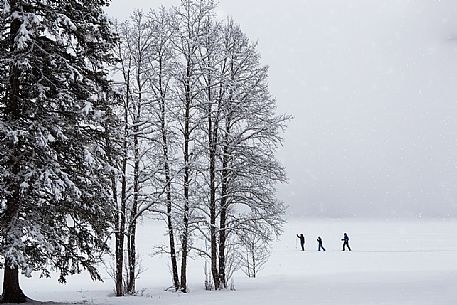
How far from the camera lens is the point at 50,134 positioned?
11328 mm

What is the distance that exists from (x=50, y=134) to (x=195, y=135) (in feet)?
33.6

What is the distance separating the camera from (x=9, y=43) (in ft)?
40.6

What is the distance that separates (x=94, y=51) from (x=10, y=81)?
235 cm

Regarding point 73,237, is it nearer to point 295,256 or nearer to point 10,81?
point 10,81

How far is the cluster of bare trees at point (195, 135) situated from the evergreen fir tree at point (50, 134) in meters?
6.19

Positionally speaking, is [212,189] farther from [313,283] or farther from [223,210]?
[313,283]

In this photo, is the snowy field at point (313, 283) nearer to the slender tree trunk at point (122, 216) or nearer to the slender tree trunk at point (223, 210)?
the slender tree trunk at point (122, 216)

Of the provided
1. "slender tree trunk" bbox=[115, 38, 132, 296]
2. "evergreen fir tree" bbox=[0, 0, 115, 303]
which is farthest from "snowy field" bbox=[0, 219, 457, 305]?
"evergreen fir tree" bbox=[0, 0, 115, 303]

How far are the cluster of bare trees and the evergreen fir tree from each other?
619cm

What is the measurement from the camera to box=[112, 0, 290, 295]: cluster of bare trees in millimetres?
20141

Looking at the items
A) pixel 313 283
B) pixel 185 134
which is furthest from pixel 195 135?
pixel 313 283

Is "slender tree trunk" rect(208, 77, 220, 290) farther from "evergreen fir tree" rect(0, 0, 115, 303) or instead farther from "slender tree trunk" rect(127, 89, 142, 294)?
"evergreen fir tree" rect(0, 0, 115, 303)

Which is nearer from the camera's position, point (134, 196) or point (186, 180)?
point (134, 196)

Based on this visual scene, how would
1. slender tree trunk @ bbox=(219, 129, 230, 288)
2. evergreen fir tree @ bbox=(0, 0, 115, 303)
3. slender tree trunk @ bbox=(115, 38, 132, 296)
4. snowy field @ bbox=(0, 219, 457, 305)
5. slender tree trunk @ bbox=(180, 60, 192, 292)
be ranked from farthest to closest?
slender tree trunk @ bbox=(219, 129, 230, 288)
slender tree trunk @ bbox=(180, 60, 192, 292)
slender tree trunk @ bbox=(115, 38, 132, 296)
snowy field @ bbox=(0, 219, 457, 305)
evergreen fir tree @ bbox=(0, 0, 115, 303)
